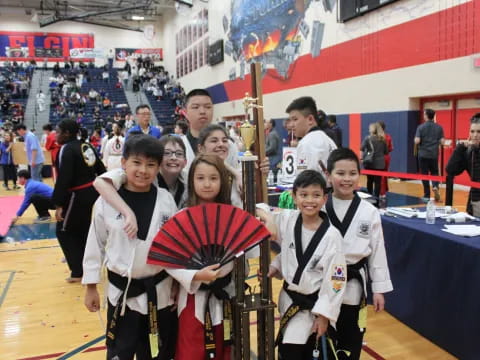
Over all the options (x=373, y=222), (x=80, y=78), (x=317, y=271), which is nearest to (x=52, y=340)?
(x=317, y=271)

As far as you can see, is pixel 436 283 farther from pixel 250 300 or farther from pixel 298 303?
pixel 250 300

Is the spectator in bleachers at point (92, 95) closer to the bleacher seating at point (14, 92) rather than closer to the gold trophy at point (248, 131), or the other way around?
the bleacher seating at point (14, 92)

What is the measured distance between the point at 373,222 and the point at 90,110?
23187 millimetres

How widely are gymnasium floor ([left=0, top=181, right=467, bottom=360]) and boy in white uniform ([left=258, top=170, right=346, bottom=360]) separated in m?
1.07

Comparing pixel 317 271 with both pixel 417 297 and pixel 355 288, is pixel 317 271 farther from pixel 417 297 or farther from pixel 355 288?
pixel 417 297

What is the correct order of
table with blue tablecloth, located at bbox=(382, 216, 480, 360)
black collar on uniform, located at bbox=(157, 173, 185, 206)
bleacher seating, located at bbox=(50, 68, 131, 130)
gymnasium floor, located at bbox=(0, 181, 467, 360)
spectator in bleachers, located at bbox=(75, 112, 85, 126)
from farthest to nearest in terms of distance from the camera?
bleacher seating, located at bbox=(50, 68, 131, 130) → spectator in bleachers, located at bbox=(75, 112, 85, 126) → gymnasium floor, located at bbox=(0, 181, 467, 360) → table with blue tablecloth, located at bbox=(382, 216, 480, 360) → black collar on uniform, located at bbox=(157, 173, 185, 206)

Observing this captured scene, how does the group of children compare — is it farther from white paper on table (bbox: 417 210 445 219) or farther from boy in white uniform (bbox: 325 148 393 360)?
white paper on table (bbox: 417 210 445 219)

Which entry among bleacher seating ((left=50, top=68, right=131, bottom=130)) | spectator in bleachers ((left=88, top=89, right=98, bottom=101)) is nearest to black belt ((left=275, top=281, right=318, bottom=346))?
bleacher seating ((left=50, top=68, right=131, bottom=130))

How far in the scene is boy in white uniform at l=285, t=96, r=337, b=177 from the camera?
3.20m

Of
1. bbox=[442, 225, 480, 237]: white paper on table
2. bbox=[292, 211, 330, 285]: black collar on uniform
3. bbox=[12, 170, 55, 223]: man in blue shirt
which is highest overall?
bbox=[292, 211, 330, 285]: black collar on uniform

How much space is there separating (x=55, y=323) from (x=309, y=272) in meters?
2.44

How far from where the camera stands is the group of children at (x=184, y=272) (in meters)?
1.86

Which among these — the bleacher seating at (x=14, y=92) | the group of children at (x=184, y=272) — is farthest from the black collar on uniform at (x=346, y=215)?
the bleacher seating at (x=14, y=92)

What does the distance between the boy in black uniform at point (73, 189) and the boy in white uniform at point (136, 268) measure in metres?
2.36
